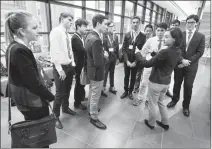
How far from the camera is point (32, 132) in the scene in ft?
3.35

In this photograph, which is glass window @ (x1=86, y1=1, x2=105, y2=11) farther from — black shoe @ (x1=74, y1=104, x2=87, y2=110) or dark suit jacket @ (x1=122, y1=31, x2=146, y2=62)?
black shoe @ (x1=74, y1=104, x2=87, y2=110)

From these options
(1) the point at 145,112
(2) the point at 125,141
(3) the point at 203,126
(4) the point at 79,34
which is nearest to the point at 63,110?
(2) the point at 125,141

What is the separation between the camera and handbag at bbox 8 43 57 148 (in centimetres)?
98

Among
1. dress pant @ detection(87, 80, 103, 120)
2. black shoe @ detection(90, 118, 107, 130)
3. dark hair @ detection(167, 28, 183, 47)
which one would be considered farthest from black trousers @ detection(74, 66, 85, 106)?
dark hair @ detection(167, 28, 183, 47)

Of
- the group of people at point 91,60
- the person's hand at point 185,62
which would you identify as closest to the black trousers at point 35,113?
the group of people at point 91,60

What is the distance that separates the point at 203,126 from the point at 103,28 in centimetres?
219

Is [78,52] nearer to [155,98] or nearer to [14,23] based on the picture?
[14,23]

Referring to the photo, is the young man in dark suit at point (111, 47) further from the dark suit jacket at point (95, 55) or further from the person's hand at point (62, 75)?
the person's hand at point (62, 75)

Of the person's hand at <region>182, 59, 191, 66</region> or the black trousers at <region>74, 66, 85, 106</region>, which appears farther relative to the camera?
the black trousers at <region>74, 66, 85, 106</region>

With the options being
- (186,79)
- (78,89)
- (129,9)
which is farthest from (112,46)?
(129,9)

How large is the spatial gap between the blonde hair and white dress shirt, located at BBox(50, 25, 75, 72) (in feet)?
2.37

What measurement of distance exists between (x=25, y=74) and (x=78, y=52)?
1178 mm

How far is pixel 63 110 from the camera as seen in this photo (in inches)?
88.6

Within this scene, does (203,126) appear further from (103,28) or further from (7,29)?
(7,29)
